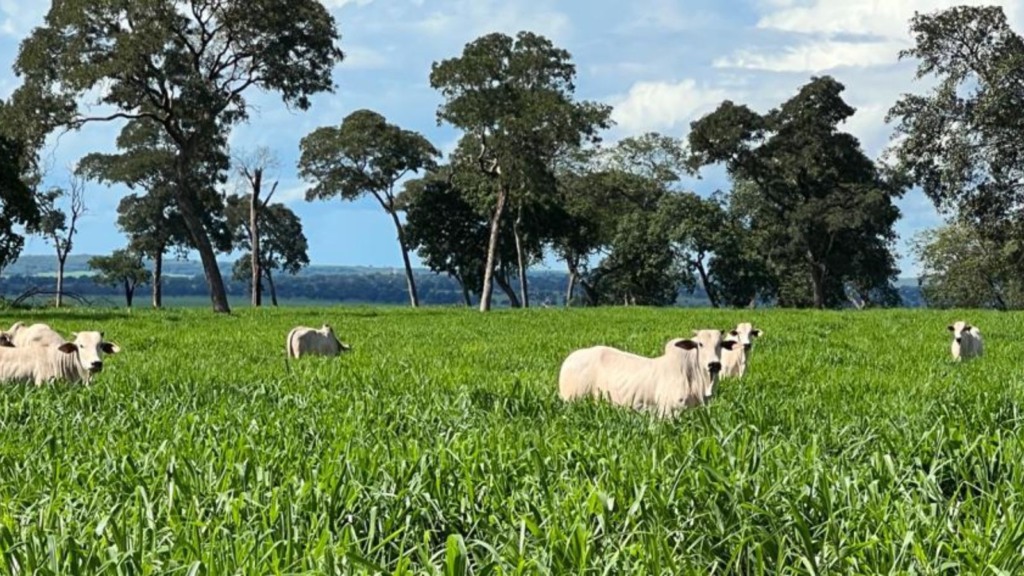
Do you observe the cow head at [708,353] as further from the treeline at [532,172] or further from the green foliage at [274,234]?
the green foliage at [274,234]

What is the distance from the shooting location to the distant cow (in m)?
14.6

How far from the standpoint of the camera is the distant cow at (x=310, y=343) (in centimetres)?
1462

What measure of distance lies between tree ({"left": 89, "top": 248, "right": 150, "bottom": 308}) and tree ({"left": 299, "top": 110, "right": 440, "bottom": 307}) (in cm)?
2506

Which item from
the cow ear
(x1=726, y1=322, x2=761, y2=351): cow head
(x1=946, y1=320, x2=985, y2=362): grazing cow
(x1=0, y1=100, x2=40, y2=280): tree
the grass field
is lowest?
the grass field

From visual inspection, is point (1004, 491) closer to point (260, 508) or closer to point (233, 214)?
point (260, 508)

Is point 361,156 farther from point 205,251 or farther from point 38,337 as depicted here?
point 38,337

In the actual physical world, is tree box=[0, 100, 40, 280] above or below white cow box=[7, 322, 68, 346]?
above

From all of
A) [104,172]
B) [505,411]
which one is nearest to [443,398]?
[505,411]

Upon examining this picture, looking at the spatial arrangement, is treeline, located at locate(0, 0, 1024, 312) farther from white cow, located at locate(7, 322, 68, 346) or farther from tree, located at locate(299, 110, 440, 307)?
white cow, located at locate(7, 322, 68, 346)

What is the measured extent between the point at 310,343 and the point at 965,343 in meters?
10.1

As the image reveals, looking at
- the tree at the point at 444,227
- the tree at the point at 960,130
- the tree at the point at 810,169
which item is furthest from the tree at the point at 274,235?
the tree at the point at 960,130

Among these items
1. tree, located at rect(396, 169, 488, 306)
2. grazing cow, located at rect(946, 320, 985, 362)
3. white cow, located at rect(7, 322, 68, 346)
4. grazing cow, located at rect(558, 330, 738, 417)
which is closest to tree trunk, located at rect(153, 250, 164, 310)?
tree, located at rect(396, 169, 488, 306)

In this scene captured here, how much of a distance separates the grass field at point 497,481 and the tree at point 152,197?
43.6 m

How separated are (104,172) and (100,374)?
179 feet
